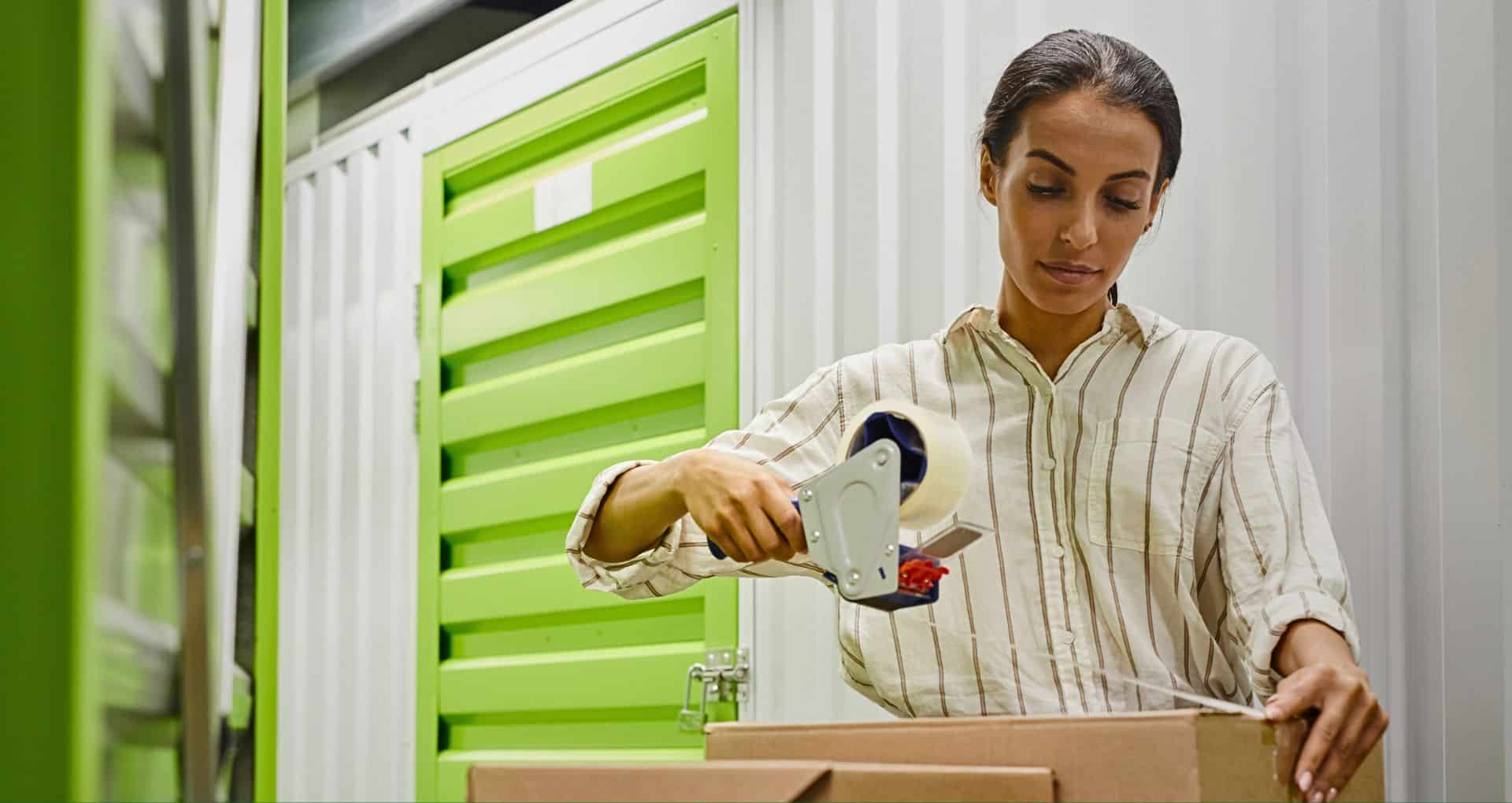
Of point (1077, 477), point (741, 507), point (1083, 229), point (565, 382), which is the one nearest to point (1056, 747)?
point (741, 507)

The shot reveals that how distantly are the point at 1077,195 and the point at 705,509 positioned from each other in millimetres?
647

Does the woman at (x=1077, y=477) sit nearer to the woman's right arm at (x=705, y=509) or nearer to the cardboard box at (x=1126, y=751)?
the woman's right arm at (x=705, y=509)

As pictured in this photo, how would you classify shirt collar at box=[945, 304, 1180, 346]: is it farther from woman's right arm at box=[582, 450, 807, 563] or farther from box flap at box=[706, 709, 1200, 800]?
box flap at box=[706, 709, 1200, 800]

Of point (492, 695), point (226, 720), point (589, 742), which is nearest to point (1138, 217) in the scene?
point (226, 720)

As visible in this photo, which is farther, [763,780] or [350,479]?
[350,479]

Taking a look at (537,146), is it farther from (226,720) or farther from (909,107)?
(226,720)

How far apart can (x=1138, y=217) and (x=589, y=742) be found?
190 cm

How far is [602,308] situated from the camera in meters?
3.32

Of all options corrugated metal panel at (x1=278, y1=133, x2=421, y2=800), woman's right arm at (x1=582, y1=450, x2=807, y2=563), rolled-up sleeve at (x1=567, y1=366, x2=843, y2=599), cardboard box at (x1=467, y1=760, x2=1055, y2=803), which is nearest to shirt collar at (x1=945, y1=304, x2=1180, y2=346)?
rolled-up sleeve at (x1=567, y1=366, x2=843, y2=599)

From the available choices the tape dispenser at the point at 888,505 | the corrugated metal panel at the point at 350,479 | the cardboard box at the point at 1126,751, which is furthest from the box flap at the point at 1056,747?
the corrugated metal panel at the point at 350,479

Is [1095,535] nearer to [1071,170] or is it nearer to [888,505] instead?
[1071,170]

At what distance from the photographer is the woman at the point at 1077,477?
1761 mm

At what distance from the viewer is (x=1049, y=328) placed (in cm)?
193

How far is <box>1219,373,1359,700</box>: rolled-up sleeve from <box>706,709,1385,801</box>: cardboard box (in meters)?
0.27
